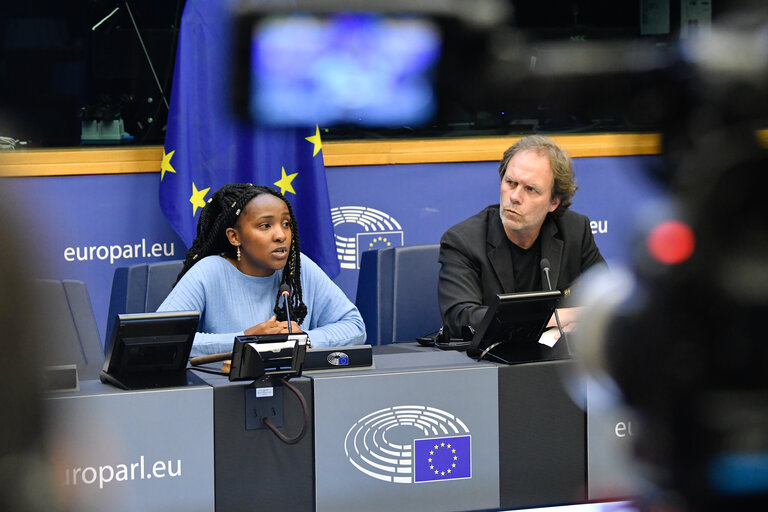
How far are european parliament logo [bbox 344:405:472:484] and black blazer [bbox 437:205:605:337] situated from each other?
798mm

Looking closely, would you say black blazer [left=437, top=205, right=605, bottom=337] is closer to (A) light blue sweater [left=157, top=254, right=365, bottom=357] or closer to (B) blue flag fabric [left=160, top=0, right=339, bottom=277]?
(A) light blue sweater [left=157, top=254, right=365, bottom=357]

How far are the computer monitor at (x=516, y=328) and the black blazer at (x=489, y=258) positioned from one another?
1.89 feet

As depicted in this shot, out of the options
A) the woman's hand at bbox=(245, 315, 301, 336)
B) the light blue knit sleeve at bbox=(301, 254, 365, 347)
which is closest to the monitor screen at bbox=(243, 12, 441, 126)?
the woman's hand at bbox=(245, 315, 301, 336)

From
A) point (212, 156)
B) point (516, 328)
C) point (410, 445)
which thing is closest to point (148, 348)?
point (410, 445)

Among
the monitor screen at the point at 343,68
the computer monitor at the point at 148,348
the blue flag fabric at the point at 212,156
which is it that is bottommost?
the computer monitor at the point at 148,348

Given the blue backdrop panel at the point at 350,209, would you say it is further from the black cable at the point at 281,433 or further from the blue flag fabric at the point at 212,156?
the black cable at the point at 281,433

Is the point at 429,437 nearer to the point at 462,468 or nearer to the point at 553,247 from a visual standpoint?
the point at 462,468

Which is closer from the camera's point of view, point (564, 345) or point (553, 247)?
point (564, 345)

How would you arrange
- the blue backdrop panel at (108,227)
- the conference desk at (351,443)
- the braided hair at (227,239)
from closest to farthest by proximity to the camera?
the conference desk at (351,443), the braided hair at (227,239), the blue backdrop panel at (108,227)

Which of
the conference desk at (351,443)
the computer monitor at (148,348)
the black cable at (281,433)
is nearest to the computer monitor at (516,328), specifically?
the conference desk at (351,443)

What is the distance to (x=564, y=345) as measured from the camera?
2.53 metres

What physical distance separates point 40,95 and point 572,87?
395cm

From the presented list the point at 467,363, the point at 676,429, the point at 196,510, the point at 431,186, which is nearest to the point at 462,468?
the point at 467,363

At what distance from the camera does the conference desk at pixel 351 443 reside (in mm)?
2096
